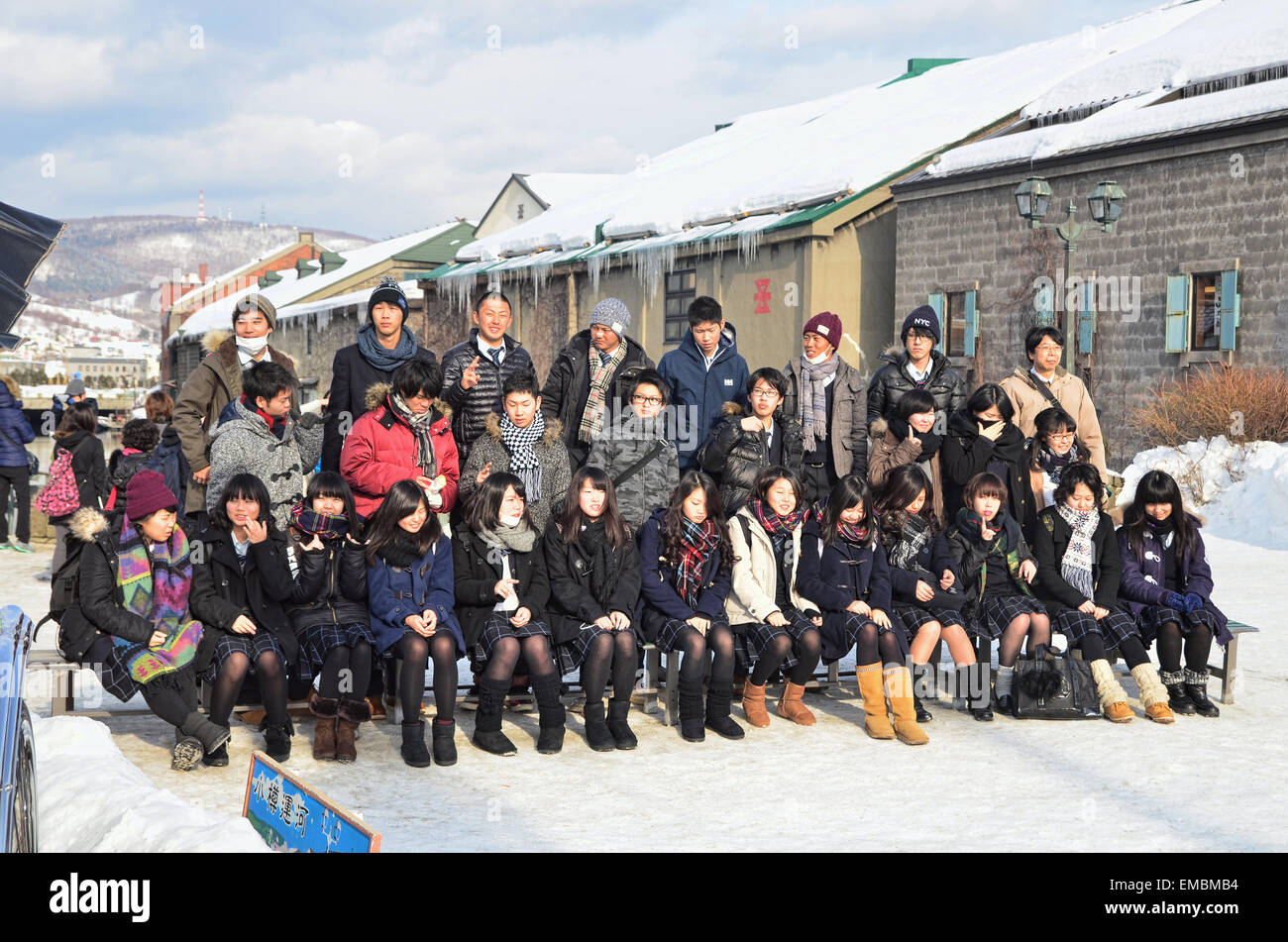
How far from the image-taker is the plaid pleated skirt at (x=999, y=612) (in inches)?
276

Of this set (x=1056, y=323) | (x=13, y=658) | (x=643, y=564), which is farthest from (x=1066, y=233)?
(x=13, y=658)

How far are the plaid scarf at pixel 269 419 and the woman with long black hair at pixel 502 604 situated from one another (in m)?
1.21

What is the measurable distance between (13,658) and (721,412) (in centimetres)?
461

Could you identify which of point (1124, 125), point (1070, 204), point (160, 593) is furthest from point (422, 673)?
point (1124, 125)

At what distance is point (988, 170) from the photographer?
62.0ft

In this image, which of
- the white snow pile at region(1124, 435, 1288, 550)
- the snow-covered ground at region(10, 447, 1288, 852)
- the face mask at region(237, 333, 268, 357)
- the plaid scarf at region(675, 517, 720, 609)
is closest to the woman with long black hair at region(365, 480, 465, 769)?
the snow-covered ground at region(10, 447, 1288, 852)

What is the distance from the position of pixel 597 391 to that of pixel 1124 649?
3.32 meters

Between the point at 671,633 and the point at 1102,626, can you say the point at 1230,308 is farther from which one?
the point at 671,633

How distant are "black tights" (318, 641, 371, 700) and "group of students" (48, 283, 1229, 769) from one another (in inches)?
0.5

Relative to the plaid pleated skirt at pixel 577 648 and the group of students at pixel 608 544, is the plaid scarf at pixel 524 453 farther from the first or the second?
the plaid pleated skirt at pixel 577 648

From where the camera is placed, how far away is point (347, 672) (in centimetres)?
611

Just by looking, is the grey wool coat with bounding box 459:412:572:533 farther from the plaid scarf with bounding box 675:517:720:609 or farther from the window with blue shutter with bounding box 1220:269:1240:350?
the window with blue shutter with bounding box 1220:269:1240:350

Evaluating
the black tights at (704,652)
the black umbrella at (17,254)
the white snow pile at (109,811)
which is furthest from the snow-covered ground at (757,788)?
the black umbrella at (17,254)

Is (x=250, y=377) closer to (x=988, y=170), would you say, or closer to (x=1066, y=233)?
(x=1066, y=233)
